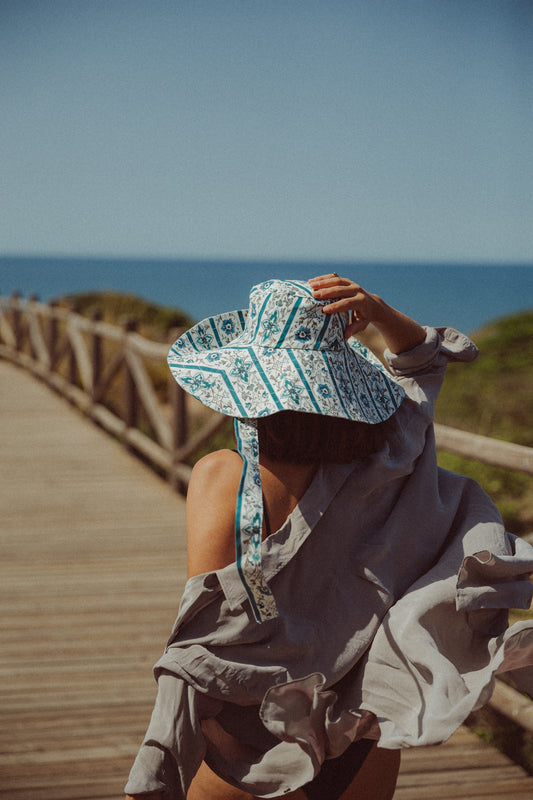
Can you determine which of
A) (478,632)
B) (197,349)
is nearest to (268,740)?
(478,632)

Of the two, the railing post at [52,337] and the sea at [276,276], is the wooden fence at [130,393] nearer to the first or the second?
the railing post at [52,337]

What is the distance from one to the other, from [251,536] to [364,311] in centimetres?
44

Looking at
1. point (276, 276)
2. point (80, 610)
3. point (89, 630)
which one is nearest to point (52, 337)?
point (80, 610)

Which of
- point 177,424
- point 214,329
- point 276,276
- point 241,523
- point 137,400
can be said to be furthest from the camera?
point 276,276

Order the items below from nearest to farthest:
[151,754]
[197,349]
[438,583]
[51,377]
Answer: [151,754] < [438,583] < [197,349] < [51,377]

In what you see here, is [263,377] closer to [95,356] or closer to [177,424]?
[177,424]

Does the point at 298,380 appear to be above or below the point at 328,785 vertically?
above

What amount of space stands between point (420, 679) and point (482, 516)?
0.32 metres

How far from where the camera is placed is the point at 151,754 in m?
1.33

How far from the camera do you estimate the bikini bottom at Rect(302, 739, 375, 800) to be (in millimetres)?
1475

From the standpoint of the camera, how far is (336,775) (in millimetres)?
1477

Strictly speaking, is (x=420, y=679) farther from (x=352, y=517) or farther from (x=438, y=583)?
(x=352, y=517)

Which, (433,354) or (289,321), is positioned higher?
(289,321)

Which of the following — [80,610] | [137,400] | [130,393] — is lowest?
[137,400]
